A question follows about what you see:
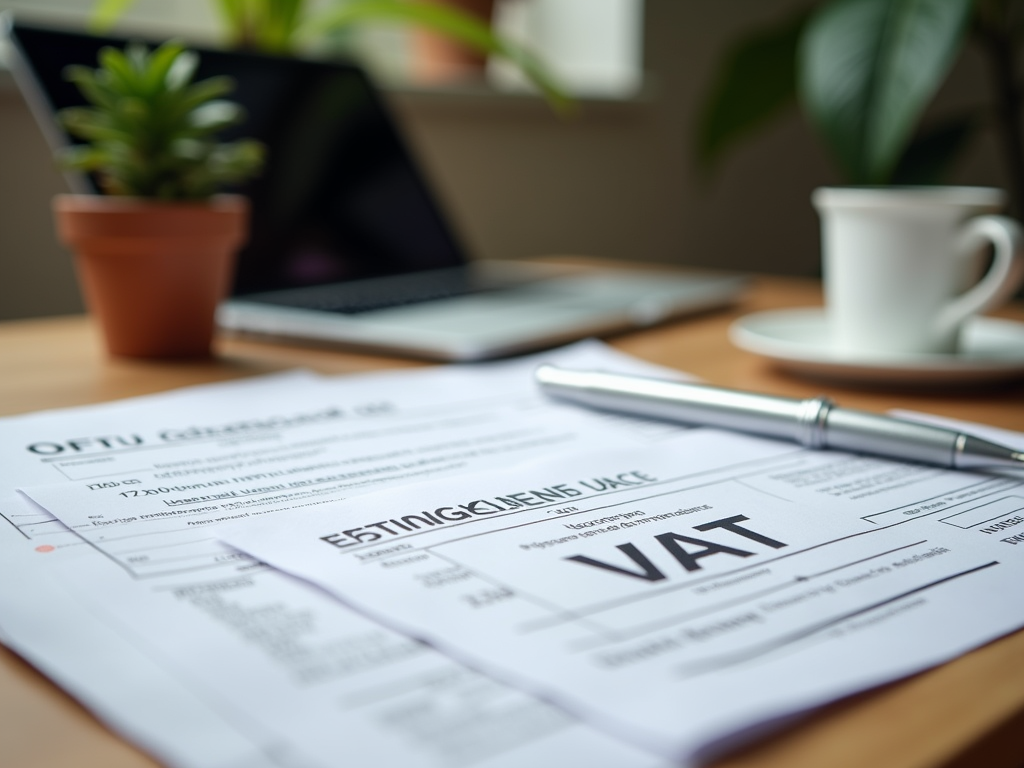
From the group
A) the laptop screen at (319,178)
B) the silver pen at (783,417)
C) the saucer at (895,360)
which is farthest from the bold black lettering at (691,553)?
the laptop screen at (319,178)

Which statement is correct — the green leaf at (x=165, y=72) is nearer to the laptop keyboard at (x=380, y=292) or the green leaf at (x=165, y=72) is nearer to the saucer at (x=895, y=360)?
the laptop keyboard at (x=380, y=292)

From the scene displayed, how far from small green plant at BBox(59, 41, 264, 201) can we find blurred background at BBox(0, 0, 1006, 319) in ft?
1.46

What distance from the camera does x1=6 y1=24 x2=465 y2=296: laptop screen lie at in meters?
0.82

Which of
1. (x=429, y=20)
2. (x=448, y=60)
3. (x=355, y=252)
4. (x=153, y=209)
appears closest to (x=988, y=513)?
(x=153, y=209)

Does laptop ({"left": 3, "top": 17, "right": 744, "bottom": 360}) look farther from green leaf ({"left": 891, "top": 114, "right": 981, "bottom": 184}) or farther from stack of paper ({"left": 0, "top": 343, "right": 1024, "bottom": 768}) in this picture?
green leaf ({"left": 891, "top": 114, "right": 981, "bottom": 184})

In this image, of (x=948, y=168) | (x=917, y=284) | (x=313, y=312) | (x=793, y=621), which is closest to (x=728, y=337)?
(x=917, y=284)

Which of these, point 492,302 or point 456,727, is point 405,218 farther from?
point 456,727

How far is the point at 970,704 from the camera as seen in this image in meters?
0.25

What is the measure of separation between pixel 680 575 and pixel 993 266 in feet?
1.36

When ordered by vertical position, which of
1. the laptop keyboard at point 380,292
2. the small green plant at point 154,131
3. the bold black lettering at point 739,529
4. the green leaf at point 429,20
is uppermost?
the green leaf at point 429,20

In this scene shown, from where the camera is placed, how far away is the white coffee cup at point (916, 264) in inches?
23.4

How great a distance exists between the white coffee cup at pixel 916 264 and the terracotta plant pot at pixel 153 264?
404 mm

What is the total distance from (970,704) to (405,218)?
2.57 ft

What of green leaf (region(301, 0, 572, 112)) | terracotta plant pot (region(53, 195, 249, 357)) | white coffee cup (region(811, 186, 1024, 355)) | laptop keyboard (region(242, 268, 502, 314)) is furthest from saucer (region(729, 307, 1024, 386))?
green leaf (region(301, 0, 572, 112))
